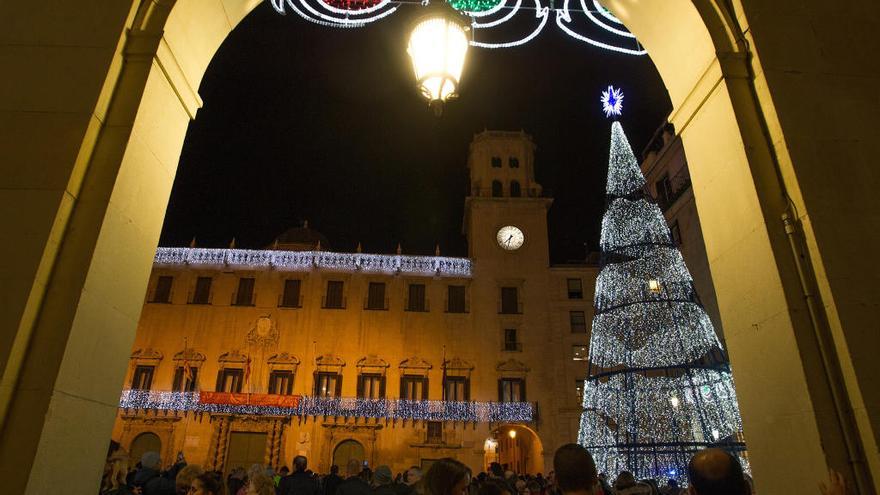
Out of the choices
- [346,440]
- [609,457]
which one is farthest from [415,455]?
[609,457]

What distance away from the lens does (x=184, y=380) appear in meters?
28.8

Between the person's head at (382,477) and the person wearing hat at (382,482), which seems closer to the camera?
the person wearing hat at (382,482)

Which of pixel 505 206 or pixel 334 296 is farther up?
pixel 505 206

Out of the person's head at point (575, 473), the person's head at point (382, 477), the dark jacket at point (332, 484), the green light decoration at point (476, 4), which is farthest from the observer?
the dark jacket at point (332, 484)

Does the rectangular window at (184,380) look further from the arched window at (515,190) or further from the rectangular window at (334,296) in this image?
the arched window at (515,190)

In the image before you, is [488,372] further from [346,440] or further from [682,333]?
[682,333]

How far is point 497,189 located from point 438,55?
31922 millimetres

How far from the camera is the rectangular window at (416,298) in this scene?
3192 centimetres

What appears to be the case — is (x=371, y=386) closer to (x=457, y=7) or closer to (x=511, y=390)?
(x=511, y=390)

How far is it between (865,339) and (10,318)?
16.5ft

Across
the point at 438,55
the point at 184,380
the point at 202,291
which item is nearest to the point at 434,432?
the point at 184,380

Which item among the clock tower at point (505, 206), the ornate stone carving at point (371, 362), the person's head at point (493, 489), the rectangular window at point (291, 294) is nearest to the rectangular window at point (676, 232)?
the clock tower at point (505, 206)

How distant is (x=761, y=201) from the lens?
12.2 ft

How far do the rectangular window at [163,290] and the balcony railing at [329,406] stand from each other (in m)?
5.30
